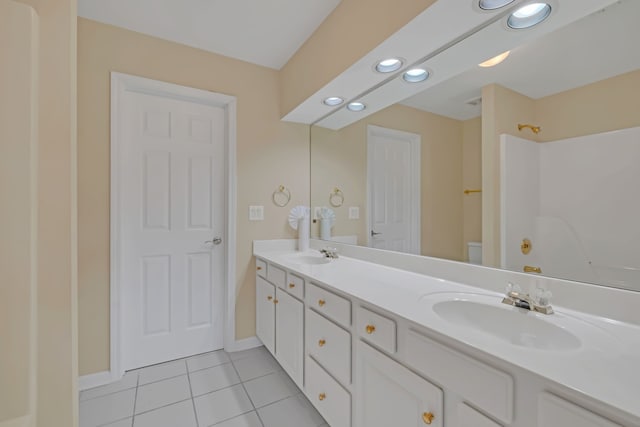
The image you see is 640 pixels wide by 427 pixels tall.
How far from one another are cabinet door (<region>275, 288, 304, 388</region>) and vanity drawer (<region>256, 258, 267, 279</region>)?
0.29 meters

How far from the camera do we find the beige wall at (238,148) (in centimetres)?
184

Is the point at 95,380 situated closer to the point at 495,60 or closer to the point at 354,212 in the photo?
the point at 354,212

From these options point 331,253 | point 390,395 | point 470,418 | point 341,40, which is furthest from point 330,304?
point 341,40

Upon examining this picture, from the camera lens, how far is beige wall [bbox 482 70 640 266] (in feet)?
2.97

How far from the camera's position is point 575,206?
3.32ft

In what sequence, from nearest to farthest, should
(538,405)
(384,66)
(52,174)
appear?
(538,405)
(52,174)
(384,66)

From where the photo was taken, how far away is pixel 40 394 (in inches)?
33.2

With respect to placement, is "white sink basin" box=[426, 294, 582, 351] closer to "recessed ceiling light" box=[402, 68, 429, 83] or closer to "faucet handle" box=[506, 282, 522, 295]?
"faucet handle" box=[506, 282, 522, 295]

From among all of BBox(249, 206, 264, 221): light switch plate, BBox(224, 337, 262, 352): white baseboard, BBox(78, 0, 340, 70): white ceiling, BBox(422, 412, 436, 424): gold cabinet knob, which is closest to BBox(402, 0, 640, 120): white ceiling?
BBox(78, 0, 340, 70): white ceiling

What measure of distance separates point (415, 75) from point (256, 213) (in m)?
1.59

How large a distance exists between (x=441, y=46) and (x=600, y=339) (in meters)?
1.32

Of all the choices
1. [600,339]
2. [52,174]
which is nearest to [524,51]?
[600,339]

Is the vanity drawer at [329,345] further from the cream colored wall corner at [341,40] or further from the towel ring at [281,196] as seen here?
the cream colored wall corner at [341,40]

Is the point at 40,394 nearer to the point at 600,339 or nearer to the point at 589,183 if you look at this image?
the point at 600,339
